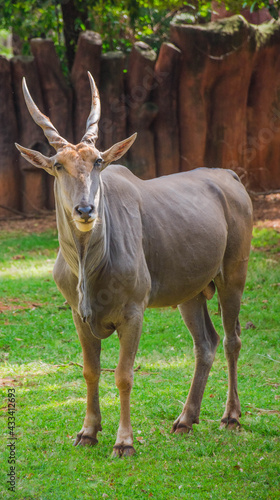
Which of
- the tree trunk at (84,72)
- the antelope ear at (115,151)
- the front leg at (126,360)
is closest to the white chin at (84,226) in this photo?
the antelope ear at (115,151)

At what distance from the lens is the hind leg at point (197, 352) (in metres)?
4.75

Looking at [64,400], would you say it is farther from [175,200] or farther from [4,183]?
[4,183]

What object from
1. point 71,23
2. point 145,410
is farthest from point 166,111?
point 145,410

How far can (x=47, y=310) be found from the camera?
762 cm

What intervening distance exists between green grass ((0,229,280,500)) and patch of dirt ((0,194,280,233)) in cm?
279

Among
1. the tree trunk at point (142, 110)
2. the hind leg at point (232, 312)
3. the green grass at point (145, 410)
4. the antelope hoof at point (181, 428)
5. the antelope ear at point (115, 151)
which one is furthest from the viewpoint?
the tree trunk at point (142, 110)

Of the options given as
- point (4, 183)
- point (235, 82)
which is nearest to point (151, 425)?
point (4, 183)

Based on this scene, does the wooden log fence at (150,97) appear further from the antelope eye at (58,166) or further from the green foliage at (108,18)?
the antelope eye at (58,166)

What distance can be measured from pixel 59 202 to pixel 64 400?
6.23ft

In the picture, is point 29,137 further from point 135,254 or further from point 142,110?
point 135,254

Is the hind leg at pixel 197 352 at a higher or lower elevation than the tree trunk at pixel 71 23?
lower

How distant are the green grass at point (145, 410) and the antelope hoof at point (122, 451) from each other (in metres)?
0.06

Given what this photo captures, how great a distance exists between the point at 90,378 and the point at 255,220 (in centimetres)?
738

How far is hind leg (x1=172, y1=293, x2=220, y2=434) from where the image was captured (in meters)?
4.75
